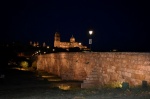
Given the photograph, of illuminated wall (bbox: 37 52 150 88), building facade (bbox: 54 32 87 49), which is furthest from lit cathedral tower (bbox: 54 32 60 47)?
illuminated wall (bbox: 37 52 150 88)

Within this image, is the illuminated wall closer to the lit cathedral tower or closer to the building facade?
the building facade

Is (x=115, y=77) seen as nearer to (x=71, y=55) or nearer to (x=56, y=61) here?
(x=71, y=55)

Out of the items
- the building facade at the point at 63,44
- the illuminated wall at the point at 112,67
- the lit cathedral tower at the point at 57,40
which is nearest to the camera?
the illuminated wall at the point at 112,67

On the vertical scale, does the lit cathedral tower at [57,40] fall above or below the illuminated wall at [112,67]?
above

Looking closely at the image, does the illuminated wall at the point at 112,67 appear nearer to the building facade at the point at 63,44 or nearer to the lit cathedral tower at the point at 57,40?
the building facade at the point at 63,44

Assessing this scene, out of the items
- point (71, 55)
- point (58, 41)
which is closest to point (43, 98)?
point (71, 55)

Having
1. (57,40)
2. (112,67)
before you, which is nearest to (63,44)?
(57,40)

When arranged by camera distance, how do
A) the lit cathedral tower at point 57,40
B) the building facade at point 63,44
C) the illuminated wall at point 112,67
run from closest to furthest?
the illuminated wall at point 112,67 < the building facade at point 63,44 < the lit cathedral tower at point 57,40

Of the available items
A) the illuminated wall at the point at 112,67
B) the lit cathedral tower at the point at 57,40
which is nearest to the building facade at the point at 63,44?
the lit cathedral tower at the point at 57,40

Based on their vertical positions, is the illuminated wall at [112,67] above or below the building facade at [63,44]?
below

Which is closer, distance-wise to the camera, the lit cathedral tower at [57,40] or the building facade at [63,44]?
the building facade at [63,44]

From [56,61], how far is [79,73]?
542 inches

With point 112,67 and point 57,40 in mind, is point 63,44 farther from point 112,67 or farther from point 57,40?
point 112,67

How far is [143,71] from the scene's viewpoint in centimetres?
1378
